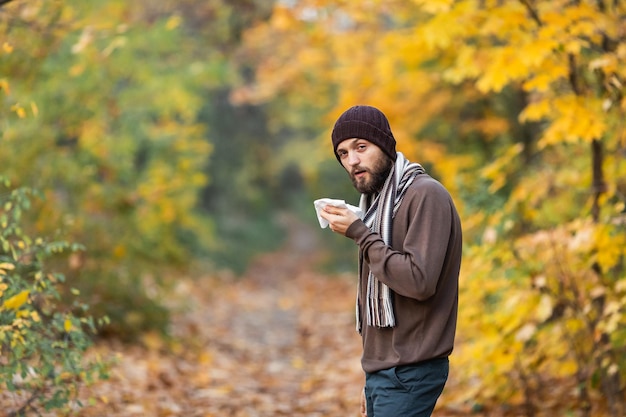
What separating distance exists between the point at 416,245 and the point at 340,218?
302mm

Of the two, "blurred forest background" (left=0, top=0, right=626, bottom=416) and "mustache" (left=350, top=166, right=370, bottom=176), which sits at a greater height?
"mustache" (left=350, top=166, right=370, bottom=176)

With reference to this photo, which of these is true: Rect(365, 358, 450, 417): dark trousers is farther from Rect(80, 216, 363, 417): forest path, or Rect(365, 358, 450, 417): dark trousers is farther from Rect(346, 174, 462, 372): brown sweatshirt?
Rect(80, 216, 363, 417): forest path

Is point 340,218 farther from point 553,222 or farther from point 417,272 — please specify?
point 553,222

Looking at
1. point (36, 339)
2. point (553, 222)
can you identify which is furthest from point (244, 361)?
point (36, 339)

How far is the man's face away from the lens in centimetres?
290

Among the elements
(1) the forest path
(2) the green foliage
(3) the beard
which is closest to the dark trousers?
(3) the beard

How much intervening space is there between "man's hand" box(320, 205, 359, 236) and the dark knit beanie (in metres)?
0.28

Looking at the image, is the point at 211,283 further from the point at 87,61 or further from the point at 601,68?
the point at 601,68

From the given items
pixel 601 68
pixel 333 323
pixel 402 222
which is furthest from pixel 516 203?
pixel 333 323

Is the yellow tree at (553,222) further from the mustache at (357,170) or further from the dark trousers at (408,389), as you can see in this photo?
the mustache at (357,170)

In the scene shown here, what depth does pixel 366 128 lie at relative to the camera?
2861mm

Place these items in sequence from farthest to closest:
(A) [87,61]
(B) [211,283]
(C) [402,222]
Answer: (B) [211,283], (A) [87,61], (C) [402,222]

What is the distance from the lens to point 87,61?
30.8ft

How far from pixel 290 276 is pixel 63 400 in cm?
1591
